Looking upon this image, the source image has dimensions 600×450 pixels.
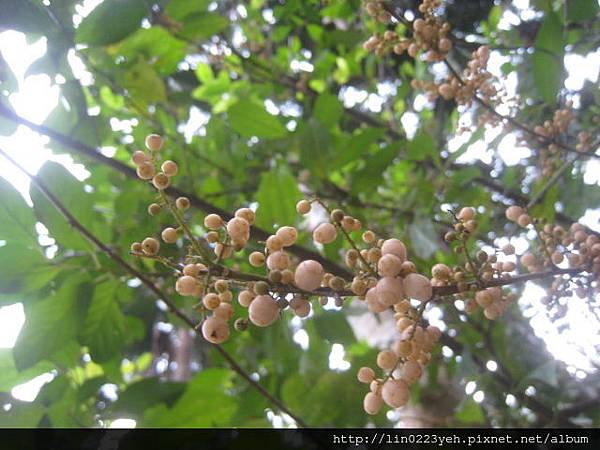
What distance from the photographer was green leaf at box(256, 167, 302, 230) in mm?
1210

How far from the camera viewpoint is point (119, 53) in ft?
4.80

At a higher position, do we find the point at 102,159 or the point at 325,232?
the point at 102,159

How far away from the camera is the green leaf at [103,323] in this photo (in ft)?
3.75

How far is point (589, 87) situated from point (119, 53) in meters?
1.24

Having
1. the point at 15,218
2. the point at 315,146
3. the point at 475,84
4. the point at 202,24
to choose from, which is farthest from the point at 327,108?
the point at 15,218

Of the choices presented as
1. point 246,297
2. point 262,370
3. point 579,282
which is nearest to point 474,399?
point 262,370

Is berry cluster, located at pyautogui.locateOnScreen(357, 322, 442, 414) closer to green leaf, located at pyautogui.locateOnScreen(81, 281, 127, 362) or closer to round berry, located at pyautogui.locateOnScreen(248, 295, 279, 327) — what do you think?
round berry, located at pyautogui.locateOnScreen(248, 295, 279, 327)

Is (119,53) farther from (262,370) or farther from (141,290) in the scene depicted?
(262,370)

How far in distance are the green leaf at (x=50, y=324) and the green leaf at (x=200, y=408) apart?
291mm

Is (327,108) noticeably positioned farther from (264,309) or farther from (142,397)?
(264,309)

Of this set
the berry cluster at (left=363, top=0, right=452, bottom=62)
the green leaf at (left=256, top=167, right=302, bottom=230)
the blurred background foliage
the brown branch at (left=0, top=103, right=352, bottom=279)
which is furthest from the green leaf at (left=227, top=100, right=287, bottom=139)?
the berry cluster at (left=363, top=0, right=452, bottom=62)

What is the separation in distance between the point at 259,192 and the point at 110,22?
0.46 m

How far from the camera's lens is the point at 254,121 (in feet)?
4.31

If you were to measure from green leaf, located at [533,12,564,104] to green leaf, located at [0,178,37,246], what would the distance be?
3.33ft
